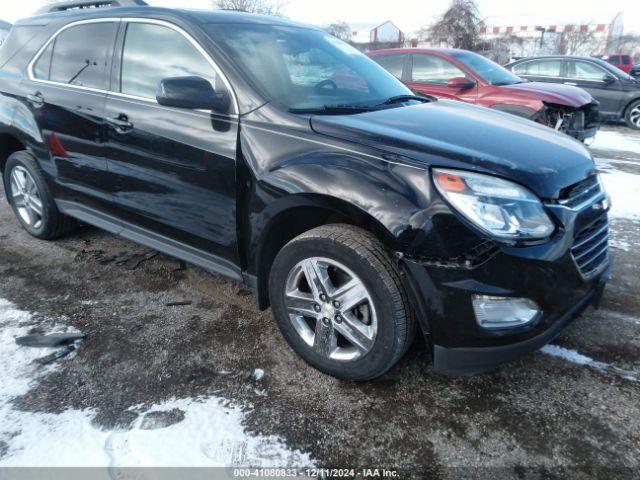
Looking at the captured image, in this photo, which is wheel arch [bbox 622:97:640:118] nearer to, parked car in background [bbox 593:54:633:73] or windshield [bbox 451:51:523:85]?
Answer: windshield [bbox 451:51:523:85]

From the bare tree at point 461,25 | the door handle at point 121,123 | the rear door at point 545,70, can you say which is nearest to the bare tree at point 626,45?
the bare tree at point 461,25

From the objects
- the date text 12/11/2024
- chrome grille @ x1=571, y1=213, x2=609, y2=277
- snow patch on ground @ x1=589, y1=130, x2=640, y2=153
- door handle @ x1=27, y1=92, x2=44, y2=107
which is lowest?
snow patch on ground @ x1=589, y1=130, x2=640, y2=153

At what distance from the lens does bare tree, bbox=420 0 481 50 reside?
103 feet

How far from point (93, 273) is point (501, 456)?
2.97 metres

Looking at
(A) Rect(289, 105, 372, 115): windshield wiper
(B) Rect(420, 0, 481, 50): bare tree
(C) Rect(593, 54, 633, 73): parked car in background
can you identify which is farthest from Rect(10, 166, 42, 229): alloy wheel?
(B) Rect(420, 0, 481, 50): bare tree

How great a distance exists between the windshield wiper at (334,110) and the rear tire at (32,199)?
2490 millimetres

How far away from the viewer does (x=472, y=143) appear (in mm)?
2098

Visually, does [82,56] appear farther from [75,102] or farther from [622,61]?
[622,61]

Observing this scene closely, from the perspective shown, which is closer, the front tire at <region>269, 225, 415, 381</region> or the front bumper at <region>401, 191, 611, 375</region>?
the front bumper at <region>401, 191, 611, 375</region>

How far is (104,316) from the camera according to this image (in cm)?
281

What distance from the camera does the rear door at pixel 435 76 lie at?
662 cm

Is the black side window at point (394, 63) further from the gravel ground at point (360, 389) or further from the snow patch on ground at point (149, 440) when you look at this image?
the snow patch on ground at point (149, 440)

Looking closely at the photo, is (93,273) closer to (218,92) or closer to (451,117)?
(218,92)

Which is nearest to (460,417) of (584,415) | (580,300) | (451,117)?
(584,415)
